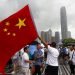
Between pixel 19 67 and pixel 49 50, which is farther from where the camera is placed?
pixel 19 67

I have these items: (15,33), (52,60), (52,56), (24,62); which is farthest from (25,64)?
(15,33)

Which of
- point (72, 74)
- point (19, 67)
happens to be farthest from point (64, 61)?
point (19, 67)

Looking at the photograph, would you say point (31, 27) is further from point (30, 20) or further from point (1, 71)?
point (1, 71)

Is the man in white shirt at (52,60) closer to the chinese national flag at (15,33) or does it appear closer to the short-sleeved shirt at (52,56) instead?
the short-sleeved shirt at (52,56)

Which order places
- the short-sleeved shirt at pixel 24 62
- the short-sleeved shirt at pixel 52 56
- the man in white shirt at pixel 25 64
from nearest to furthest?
the short-sleeved shirt at pixel 52 56 < the man in white shirt at pixel 25 64 < the short-sleeved shirt at pixel 24 62

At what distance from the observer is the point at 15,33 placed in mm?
12516

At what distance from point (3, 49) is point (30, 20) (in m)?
1.12

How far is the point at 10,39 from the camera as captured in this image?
12375 millimetres

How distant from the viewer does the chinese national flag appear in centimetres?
1227

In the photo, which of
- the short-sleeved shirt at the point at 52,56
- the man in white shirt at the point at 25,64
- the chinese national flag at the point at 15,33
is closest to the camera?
the chinese national flag at the point at 15,33

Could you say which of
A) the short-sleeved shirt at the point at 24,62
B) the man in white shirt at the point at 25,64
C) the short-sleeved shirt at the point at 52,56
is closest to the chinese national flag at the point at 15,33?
the short-sleeved shirt at the point at 52,56

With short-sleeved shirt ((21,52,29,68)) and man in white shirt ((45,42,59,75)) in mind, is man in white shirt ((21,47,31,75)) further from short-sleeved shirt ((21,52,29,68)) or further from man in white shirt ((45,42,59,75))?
man in white shirt ((45,42,59,75))

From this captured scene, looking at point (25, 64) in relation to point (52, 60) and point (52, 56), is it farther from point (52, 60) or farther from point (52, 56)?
point (52, 56)

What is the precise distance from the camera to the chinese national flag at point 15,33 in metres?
12.3
